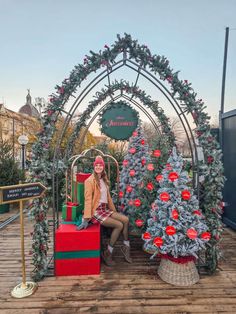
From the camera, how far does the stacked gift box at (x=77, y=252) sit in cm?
267

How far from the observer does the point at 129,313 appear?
2.04 meters

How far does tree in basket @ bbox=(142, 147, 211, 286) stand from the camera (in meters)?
2.51

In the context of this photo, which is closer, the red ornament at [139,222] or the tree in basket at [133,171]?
the red ornament at [139,222]

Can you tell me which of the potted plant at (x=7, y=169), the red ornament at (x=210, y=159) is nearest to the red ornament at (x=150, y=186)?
the red ornament at (x=210, y=159)

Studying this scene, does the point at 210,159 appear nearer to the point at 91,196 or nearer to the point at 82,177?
the point at 91,196

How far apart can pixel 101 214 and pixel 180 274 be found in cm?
132

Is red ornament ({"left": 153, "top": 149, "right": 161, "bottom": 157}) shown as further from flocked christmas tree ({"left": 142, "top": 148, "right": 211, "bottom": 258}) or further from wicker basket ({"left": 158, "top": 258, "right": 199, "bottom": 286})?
wicker basket ({"left": 158, "top": 258, "right": 199, "bottom": 286})

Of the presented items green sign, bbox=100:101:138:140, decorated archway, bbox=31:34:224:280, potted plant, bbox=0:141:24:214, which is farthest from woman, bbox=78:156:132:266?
potted plant, bbox=0:141:24:214

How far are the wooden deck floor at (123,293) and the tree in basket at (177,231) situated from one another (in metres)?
0.18

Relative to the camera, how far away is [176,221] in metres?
2.56

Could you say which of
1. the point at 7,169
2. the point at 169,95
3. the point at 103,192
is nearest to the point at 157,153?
the point at 169,95

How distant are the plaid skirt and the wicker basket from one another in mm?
1056

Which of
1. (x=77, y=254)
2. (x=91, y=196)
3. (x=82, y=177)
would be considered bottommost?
(x=77, y=254)

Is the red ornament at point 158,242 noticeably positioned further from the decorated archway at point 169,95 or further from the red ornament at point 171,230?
the decorated archway at point 169,95
